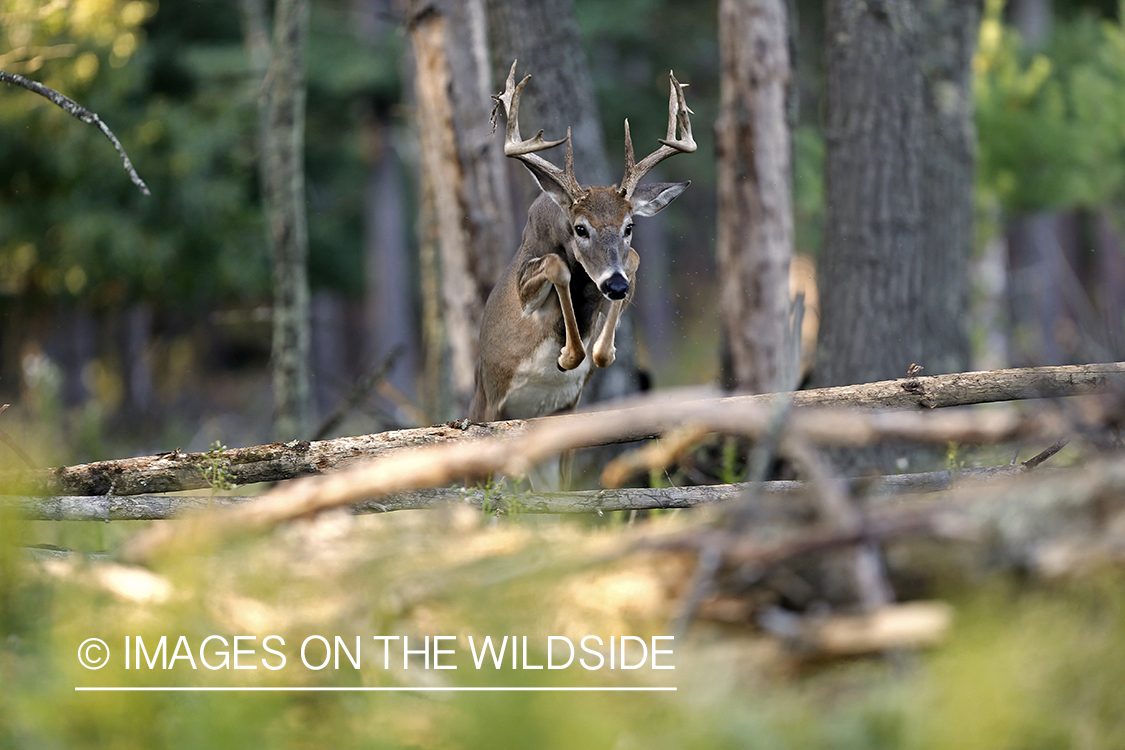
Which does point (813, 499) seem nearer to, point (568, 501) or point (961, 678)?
point (961, 678)

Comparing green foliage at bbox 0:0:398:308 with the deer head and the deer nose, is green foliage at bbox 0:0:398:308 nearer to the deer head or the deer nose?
the deer head

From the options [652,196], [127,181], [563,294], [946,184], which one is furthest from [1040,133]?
[127,181]

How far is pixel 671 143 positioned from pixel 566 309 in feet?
3.42

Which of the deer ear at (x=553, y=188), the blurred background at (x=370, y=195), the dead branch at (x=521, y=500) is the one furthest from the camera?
the blurred background at (x=370, y=195)

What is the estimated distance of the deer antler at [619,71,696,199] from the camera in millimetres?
5195

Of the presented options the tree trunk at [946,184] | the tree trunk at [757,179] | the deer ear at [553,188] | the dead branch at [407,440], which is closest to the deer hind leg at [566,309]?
the deer ear at [553,188]

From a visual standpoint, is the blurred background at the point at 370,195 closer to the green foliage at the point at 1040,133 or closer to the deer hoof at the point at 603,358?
the green foliage at the point at 1040,133

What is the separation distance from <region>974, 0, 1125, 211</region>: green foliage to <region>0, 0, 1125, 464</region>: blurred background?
0.04 m

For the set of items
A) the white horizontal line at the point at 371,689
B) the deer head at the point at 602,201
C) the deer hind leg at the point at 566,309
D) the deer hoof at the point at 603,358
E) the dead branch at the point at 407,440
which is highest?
the deer head at the point at 602,201

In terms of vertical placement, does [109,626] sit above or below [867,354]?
below

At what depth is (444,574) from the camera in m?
2.24

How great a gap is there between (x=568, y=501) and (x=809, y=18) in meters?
17.1

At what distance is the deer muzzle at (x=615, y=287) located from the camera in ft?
16.7

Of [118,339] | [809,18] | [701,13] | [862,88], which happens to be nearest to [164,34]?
[118,339]
